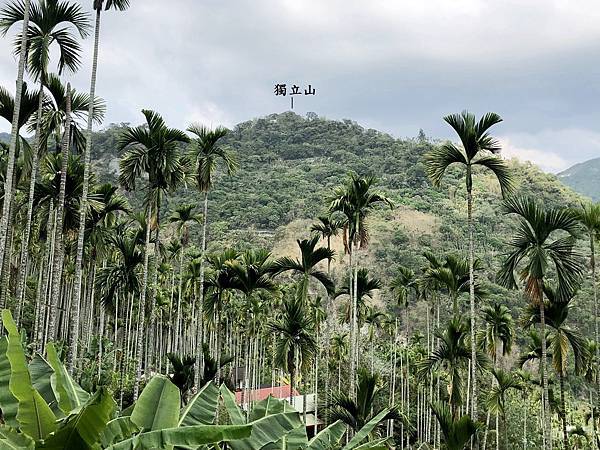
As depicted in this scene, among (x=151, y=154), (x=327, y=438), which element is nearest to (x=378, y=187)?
(x=151, y=154)

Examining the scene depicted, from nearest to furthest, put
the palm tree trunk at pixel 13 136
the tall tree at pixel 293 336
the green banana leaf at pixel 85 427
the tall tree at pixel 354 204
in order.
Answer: the green banana leaf at pixel 85 427 < the palm tree trunk at pixel 13 136 < the tall tree at pixel 354 204 < the tall tree at pixel 293 336

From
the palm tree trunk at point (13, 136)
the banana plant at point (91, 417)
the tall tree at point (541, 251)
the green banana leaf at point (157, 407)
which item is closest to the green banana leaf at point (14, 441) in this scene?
the banana plant at point (91, 417)

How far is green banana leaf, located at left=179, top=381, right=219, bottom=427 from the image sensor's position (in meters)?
4.16

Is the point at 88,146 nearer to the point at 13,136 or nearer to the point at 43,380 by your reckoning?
the point at 13,136

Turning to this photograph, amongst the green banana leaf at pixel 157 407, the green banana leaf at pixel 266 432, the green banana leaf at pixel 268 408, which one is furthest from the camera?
the green banana leaf at pixel 268 408

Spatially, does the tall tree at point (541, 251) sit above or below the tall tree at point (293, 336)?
above

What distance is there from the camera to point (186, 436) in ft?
10.7

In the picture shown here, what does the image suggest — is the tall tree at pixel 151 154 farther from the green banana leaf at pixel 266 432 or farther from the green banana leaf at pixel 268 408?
the green banana leaf at pixel 266 432

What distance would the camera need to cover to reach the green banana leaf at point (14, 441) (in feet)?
10.4

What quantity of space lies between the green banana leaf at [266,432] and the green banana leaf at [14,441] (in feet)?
4.44

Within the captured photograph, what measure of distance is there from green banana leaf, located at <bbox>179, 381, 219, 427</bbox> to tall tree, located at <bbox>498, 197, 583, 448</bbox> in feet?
40.5

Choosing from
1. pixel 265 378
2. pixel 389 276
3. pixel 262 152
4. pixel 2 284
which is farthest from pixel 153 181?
pixel 262 152

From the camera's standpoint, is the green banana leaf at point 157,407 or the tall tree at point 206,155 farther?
the tall tree at point 206,155

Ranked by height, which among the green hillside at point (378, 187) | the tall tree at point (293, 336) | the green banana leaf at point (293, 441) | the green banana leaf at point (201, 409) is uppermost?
the green hillside at point (378, 187)
